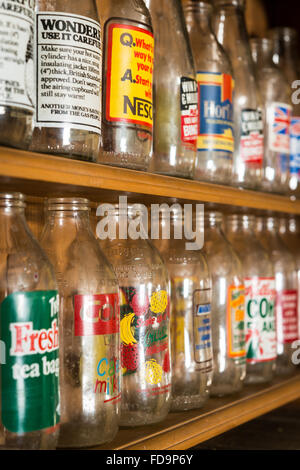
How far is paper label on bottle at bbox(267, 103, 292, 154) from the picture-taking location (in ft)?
4.79

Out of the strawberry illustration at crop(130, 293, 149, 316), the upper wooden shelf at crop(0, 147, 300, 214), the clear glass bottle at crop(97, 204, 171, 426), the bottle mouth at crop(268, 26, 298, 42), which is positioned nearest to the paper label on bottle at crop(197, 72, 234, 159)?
the upper wooden shelf at crop(0, 147, 300, 214)

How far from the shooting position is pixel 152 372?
1001 mm

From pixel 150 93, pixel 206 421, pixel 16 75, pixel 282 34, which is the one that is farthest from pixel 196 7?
pixel 206 421

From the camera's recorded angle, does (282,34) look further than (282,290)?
Yes

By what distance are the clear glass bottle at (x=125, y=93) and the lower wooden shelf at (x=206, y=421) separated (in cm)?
40

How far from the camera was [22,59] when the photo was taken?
2.38 feet

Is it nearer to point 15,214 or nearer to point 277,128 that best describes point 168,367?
point 15,214

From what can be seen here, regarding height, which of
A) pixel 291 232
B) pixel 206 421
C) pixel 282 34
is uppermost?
pixel 282 34

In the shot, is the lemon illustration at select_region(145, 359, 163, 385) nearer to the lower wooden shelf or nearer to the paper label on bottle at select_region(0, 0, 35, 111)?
the lower wooden shelf

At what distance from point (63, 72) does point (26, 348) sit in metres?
0.35

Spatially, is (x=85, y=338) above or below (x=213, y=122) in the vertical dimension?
below

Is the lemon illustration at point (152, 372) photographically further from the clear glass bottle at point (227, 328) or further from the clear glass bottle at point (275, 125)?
the clear glass bottle at point (275, 125)

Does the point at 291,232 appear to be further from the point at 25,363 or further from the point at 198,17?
the point at 25,363

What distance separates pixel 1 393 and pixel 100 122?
14.8 inches
